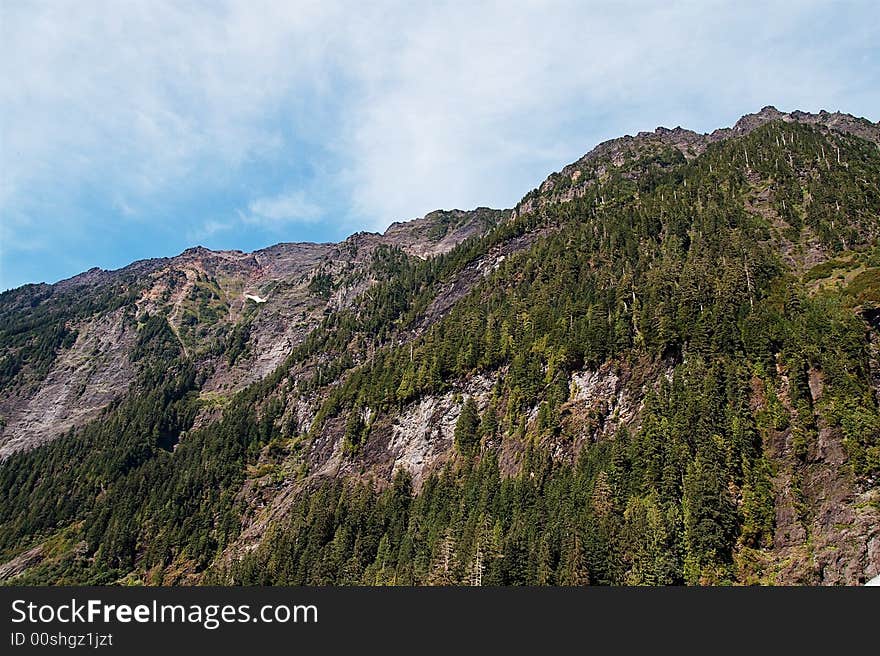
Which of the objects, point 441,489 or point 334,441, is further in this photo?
point 334,441

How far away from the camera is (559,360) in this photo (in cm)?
9644

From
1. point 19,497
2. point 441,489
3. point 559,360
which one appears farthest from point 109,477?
point 559,360

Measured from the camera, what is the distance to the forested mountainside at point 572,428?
194ft

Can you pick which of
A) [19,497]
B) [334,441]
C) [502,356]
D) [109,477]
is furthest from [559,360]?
[19,497]

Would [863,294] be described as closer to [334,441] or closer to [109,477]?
[334,441]

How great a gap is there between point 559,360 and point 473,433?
21.0m

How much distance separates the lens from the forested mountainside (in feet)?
194

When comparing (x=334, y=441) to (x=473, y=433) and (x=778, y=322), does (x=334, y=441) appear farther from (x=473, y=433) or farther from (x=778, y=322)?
(x=778, y=322)

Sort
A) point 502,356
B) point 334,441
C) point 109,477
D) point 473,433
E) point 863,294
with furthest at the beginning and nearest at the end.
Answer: point 109,477 → point 334,441 → point 502,356 → point 473,433 → point 863,294

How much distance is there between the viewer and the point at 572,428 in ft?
280

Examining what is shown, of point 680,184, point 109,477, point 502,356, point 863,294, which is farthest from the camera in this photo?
point 109,477

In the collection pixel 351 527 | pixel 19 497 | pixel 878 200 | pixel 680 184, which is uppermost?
pixel 680 184

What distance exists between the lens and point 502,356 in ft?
365

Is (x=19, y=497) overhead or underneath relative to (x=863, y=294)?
underneath
